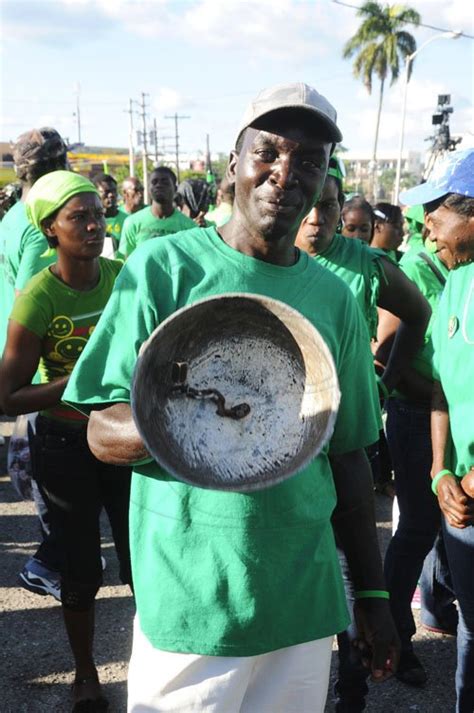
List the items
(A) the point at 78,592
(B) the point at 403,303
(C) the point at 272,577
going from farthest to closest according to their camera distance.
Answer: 1. (B) the point at 403,303
2. (A) the point at 78,592
3. (C) the point at 272,577

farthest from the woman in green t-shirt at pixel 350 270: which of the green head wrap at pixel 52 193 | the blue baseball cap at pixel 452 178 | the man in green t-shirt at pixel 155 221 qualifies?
the man in green t-shirt at pixel 155 221

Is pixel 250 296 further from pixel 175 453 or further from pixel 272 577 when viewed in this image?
pixel 272 577

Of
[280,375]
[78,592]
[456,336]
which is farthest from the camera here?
[78,592]

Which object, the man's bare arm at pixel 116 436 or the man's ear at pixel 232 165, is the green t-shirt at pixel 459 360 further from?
the man's bare arm at pixel 116 436

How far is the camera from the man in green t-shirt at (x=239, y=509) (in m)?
1.75

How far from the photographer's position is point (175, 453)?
1553mm

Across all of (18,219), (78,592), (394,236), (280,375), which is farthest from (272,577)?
(394,236)

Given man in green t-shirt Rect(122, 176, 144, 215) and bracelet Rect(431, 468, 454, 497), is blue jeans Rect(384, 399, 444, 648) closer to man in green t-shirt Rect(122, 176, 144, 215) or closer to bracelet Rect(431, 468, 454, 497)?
bracelet Rect(431, 468, 454, 497)

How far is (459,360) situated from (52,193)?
1.63 metres

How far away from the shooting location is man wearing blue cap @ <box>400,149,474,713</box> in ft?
8.54

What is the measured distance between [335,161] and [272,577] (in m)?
1.88

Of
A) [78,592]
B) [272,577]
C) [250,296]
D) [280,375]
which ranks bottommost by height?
[78,592]

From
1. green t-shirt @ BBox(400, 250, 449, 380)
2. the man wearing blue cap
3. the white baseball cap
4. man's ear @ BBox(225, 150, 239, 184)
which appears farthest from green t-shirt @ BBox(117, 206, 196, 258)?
the white baseball cap

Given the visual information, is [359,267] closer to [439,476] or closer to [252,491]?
[439,476]
